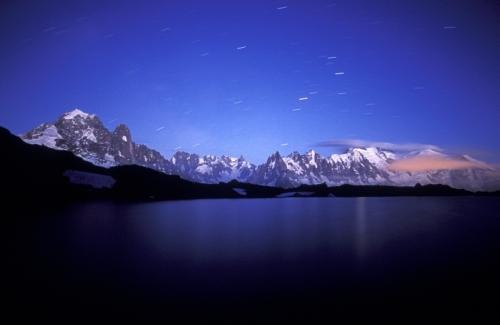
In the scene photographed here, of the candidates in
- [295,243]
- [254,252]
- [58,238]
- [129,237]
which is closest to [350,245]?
[295,243]

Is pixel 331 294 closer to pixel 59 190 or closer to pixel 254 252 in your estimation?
pixel 254 252

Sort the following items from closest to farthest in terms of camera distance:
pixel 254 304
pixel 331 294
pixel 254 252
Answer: pixel 254 304
pixel 331 294
pixel 254 252

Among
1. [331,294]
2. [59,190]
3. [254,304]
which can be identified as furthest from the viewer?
[59,190]

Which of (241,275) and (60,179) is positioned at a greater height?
(60,179)

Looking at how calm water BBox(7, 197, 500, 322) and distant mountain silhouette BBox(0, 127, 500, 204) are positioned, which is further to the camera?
distant mountain silhouette BBox(0, 127, 500, 204)

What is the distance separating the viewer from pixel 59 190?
341 ft

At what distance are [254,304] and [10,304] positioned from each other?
1112cm

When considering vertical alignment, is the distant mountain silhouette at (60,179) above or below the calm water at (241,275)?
above

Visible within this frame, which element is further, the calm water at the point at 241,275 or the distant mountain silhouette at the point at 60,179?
the distant mountain silhouette at the point at 60,179

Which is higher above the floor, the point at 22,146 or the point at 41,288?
the point at 22,146

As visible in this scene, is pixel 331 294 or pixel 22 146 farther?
pixel 22 146

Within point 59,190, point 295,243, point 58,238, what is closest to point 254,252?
point 295,243

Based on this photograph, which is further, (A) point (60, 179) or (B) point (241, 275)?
(A) point (60, 179)

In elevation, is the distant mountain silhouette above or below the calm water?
above
